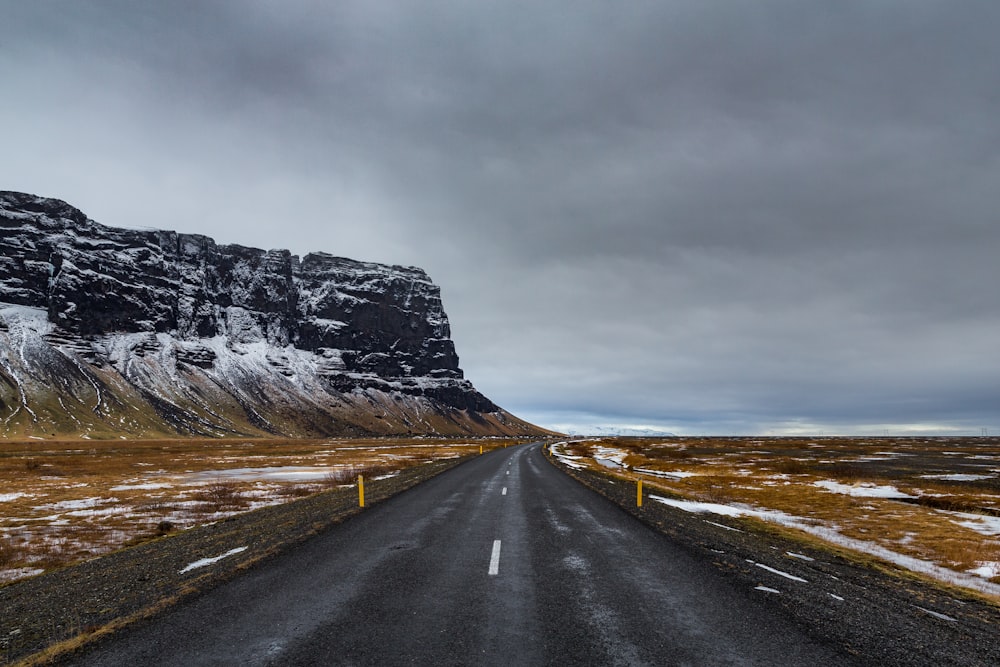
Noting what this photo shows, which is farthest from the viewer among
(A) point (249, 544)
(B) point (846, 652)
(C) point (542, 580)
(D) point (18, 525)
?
(D) point (18, 525)

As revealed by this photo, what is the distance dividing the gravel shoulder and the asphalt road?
578 mm

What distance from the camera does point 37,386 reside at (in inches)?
6388

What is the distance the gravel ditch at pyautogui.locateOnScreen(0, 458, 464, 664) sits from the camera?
741cm

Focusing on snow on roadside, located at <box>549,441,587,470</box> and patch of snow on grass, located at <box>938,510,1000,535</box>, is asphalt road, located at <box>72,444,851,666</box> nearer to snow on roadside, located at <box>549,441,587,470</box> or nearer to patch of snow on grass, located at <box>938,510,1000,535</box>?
patch of snow on grass, located at <box>938,510,1000,535</box>

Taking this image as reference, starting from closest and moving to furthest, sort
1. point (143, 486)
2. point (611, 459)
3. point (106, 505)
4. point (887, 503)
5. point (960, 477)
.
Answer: point (106, 505) → point (887, 503) → point (143, 486) → point (960, 477) → point (611, 459)

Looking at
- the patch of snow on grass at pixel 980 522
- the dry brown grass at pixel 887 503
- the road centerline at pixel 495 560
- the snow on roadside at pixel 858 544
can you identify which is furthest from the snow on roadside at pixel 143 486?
the patch of snow on grass at pixel 980 522

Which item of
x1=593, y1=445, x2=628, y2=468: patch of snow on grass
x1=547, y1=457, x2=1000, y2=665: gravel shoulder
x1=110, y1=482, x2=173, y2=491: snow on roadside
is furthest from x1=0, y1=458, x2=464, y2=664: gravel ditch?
x1=593, y1=445, x2=628, y2=468: patch of snow on grass

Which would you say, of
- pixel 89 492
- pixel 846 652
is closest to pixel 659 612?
pixel 846 652

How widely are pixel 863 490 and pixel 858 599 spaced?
3290 centimetres

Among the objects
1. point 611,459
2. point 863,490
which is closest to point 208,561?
point 863,490

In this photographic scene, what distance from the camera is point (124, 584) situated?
10.0m

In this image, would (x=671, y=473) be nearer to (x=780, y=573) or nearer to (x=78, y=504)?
(x=780, y=573)

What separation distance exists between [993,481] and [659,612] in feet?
177

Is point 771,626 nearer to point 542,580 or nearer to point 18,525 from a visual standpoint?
point 542,580
